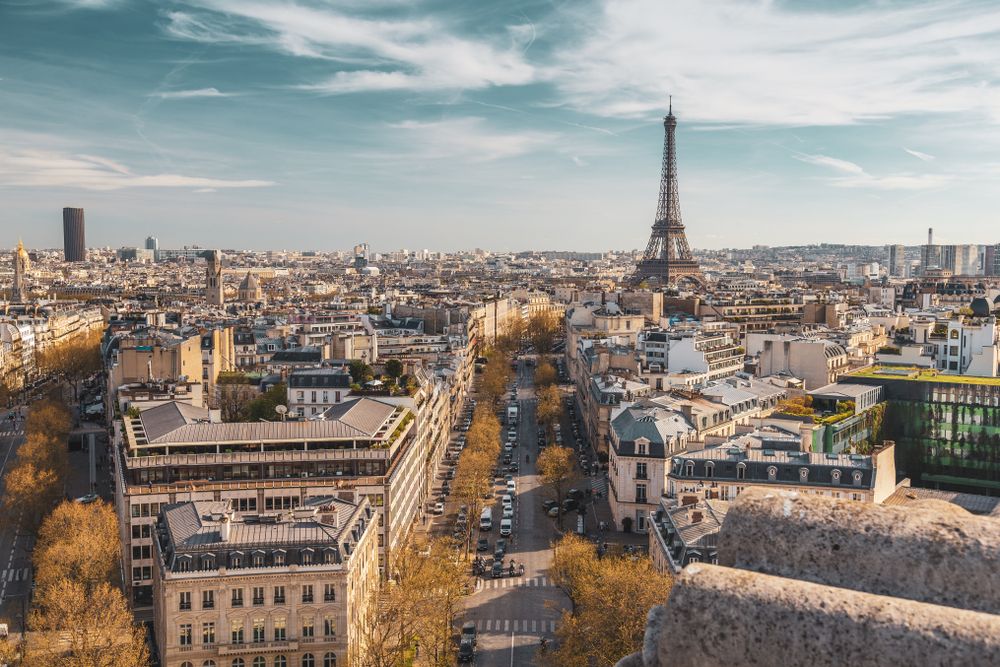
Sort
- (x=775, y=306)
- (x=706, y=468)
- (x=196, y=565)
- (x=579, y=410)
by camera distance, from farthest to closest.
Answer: (x=775, y=306) < (x=579, y=410) < (x=706, y=468) < (x=196, y=565)

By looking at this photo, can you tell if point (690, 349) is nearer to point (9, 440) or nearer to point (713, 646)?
point (9, 440)

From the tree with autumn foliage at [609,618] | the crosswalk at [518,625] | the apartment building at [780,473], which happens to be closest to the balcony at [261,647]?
the tree with autumn foliage at [609,618]

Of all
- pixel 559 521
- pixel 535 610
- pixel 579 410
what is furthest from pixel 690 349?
pixel 535 610

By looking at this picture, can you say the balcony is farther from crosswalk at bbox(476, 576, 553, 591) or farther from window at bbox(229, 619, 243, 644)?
crosswalk at bbox(476, 576, 553, 591)

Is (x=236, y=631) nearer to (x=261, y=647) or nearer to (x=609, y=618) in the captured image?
(x=261, y=647)

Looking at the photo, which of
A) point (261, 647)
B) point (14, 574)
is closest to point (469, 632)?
point (261, 647)

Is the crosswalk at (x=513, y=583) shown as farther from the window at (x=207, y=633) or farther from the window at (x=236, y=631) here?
the window at (x=207, y=633)
